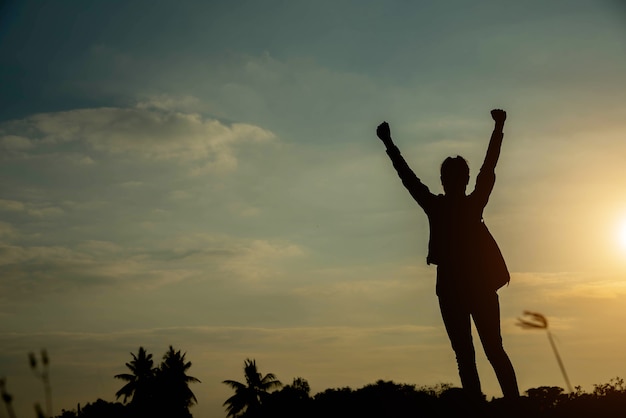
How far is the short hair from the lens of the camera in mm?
6910

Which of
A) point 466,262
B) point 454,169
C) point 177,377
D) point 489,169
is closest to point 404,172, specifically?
point 454,169

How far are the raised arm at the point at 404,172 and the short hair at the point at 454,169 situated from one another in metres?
0.26

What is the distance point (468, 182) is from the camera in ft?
23.2

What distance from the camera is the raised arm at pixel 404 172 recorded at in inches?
274

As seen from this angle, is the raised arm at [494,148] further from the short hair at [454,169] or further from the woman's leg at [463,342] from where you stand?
the woman's leg at [463,342]

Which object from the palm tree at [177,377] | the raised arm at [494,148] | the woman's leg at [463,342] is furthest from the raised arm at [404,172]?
the palm tree at [177,377]

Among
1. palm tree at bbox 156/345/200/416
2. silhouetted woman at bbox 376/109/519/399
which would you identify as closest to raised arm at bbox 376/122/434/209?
silhouetted woman at bbox 376/109/519/399

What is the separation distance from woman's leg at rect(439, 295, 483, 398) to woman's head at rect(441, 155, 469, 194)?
115 cm

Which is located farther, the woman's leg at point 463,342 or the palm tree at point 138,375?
the palm tree at point 138,375

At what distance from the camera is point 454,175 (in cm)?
690

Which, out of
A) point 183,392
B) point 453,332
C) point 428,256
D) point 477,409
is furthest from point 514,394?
point 183,392

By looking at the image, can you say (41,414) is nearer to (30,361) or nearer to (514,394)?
(30,361)

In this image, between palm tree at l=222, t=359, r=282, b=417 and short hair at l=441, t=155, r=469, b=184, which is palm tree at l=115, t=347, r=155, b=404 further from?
short hair at l=441, t=155, r=469, b=184

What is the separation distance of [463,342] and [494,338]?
1.06 ft
